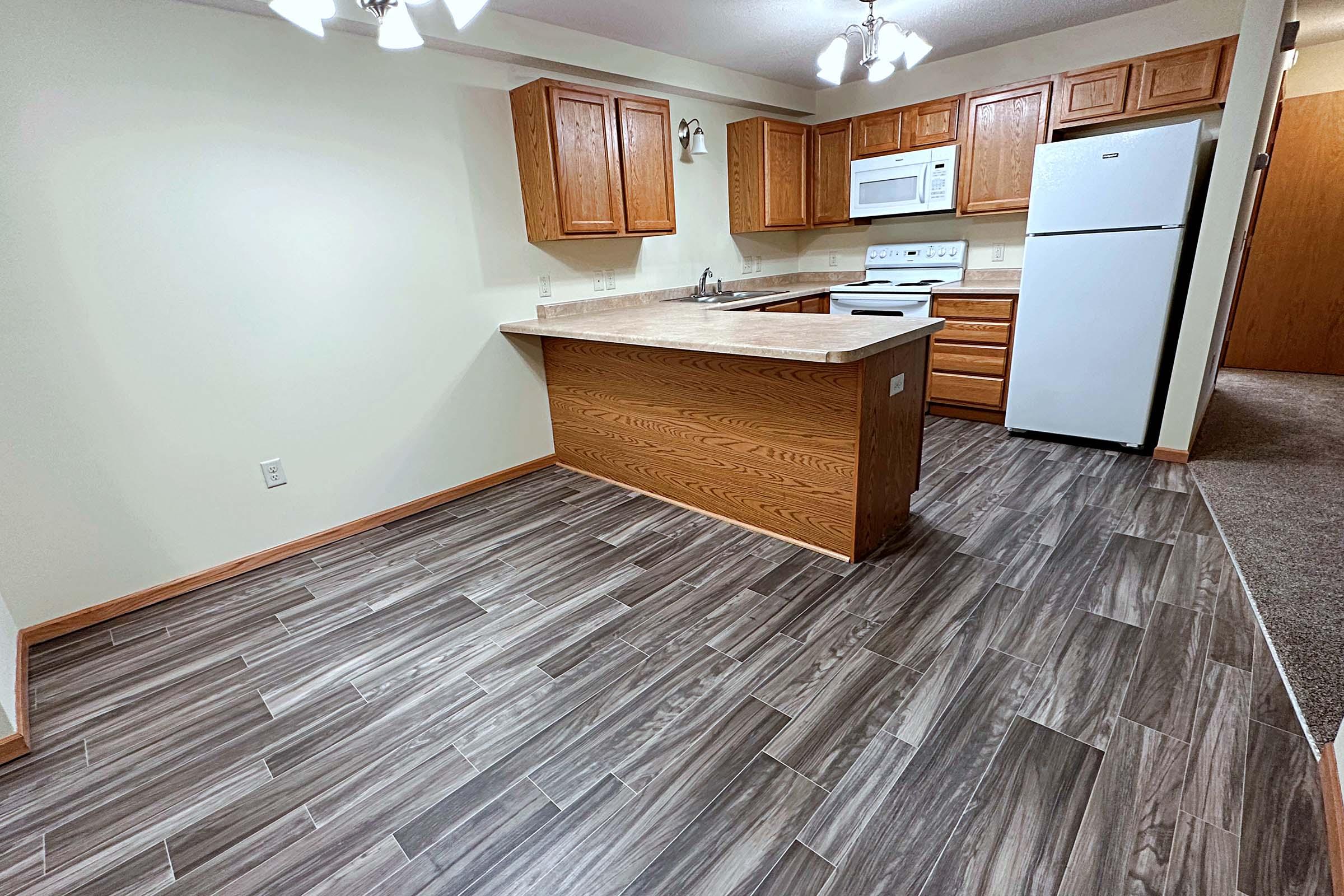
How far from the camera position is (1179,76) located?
320 centimetres

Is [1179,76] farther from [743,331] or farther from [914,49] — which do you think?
[743,331]

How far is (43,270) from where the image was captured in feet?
6.77

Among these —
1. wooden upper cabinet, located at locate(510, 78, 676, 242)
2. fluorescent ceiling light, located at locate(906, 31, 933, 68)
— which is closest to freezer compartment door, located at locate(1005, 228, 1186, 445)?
fluorescent ceiling light, located at locate(906, 31, 933, 68)

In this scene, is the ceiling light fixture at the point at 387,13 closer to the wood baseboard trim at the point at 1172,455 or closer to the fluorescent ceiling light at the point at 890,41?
the fluorescent ceiling light at the point at 890,41

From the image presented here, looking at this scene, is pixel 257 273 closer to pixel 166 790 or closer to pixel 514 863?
pixel 166 790

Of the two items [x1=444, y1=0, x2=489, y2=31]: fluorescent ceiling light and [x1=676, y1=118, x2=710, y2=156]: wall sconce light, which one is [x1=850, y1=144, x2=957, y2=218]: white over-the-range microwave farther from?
[x1=444, y1=0, x2=489, y2=31]: fluorescent ceiling light

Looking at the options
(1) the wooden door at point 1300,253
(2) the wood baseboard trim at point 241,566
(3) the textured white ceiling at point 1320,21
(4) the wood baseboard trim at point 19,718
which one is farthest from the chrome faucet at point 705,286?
(1) the wooden door at point 1300,253

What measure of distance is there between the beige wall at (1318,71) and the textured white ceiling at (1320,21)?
88 millimetres

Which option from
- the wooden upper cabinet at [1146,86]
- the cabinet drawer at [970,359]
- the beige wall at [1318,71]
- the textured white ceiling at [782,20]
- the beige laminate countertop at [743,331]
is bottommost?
the cabinet drawer at [970,359]

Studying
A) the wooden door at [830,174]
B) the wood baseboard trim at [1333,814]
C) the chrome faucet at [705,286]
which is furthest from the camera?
the wooden door at [830,174]

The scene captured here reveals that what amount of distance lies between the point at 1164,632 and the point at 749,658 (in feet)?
4.32

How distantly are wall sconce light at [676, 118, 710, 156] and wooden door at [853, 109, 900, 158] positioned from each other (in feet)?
4.03

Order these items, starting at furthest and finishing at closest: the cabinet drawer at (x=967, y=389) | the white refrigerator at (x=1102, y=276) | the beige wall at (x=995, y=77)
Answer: the cabinet drawer at (x=967, y=389)
the beige wall at (x=995, y=77)
the white refrigerator at (x=1102, y=276)

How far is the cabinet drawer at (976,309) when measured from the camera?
369 cm
